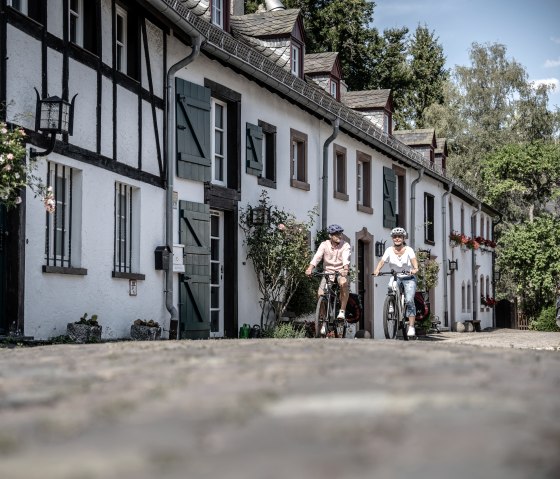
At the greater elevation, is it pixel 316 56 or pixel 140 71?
pixel 316 56

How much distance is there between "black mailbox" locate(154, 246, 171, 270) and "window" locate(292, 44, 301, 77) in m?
9.94

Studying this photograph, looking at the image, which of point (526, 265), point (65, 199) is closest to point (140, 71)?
point (65, 199)

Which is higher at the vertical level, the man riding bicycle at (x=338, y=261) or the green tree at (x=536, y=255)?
the green tree at (x=536, y=255)

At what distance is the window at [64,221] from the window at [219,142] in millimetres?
5309

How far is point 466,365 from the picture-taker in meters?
4.84

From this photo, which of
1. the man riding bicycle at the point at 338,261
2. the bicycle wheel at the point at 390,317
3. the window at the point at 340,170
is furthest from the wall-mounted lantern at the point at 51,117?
the window at the point at 340,170

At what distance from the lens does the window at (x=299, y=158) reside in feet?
74.7

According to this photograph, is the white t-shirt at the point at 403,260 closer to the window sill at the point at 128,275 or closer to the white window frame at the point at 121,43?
the window sill at the point at 128,275

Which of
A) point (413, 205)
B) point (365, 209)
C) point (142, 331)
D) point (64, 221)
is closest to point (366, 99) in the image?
point (413, 205)

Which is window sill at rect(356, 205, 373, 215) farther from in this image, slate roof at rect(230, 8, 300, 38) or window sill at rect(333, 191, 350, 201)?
slate roof at rect(230, 8, 300, 38)

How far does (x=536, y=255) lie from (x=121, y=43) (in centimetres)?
3201

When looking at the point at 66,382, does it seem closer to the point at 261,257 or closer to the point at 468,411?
the point at 468,411

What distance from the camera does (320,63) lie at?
1137 inches

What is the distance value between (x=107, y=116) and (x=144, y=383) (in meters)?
11.0
